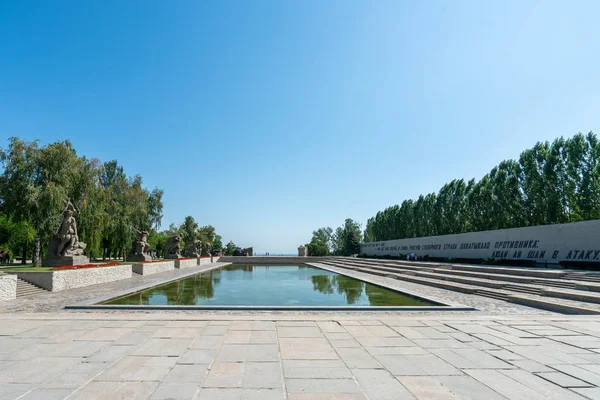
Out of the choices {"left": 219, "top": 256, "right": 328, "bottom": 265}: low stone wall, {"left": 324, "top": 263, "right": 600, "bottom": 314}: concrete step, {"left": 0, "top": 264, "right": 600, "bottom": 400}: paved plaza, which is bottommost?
{"left": 219, "top": 256, "right": 328, "bottom": 265}: low stone wall

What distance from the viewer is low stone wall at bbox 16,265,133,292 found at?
12.3m

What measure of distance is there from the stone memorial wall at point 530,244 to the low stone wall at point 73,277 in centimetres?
2486

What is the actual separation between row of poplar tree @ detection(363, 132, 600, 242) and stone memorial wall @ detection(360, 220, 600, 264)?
7073mm

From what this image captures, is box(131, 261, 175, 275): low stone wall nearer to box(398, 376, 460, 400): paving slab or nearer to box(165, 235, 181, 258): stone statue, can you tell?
box(165, 235, 181, 258): stone statue

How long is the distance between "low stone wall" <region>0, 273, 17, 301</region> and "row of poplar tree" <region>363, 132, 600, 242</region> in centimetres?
3544

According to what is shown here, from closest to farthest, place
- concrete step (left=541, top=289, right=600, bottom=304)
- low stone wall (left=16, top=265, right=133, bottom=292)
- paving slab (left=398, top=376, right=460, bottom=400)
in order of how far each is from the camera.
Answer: paving slab (left=398, top=376, right=460, bottom=400) < concrete step (left=541, top=289, right=600, bottom=304) < low stone wall (left=16, top=265, right=133, bottom=292)

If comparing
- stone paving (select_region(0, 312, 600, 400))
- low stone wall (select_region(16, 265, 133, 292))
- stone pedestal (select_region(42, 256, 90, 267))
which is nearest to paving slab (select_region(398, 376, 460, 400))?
stone paving (select_region(0, 312, 600, 400))

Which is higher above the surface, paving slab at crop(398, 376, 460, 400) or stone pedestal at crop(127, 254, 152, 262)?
stone pedestal at crop(127, 254, 152, 262)

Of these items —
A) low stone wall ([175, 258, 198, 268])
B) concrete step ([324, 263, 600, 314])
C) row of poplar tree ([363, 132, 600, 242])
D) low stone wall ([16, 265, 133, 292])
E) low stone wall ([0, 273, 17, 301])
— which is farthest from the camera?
low stone wall ([175, 258, 198, 268])

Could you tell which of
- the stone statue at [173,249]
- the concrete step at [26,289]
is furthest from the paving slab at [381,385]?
the stone statue at [173,249]

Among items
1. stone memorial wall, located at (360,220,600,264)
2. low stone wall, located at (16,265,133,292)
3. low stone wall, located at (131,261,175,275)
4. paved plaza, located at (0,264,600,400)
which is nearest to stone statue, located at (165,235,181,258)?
low stone wall, located at (131,261,175,275)

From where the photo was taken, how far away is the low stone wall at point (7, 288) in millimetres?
10204

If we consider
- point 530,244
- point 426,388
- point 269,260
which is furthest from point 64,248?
point 269,260

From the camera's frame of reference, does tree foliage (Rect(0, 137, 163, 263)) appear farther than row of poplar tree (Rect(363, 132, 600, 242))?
No
